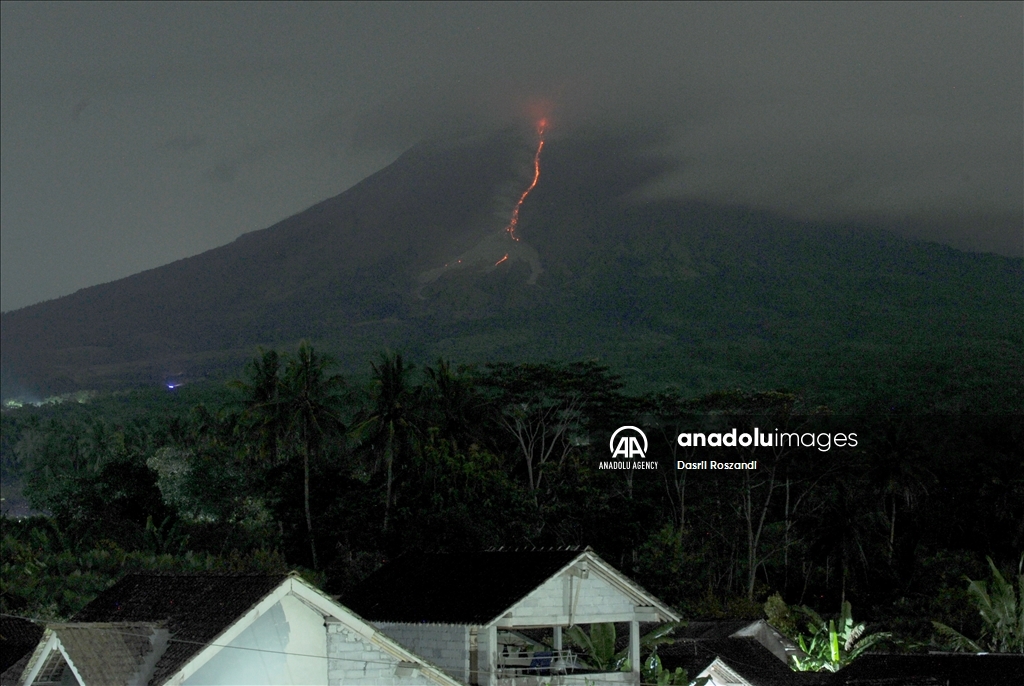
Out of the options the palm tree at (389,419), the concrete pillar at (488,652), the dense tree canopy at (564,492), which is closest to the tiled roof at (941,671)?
the concrete pillar at (488,652)

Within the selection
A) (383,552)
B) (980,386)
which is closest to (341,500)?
(383,552)

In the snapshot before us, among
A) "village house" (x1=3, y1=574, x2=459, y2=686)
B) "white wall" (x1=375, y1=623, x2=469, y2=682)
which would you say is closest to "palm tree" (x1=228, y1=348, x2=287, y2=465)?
"white wall" (x1=375, y1=623, x2=469, y2=682)

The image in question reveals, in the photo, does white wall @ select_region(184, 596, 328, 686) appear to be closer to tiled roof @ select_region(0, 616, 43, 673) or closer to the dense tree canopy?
tiled roof @ select_region(0, 616, 43, 673)

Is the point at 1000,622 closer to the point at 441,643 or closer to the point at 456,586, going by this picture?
the point at 456,586

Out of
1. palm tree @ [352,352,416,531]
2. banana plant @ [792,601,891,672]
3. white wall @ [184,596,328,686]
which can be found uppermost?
palm tree @ [352,352,416,531]

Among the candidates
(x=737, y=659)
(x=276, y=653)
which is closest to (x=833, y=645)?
(x=737, y=659)

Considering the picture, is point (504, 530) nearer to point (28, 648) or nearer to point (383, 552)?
point (383, 552)
